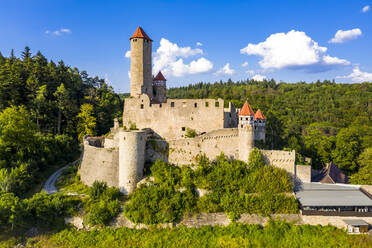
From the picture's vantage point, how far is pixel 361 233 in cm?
1975

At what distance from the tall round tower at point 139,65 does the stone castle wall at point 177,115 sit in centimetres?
186

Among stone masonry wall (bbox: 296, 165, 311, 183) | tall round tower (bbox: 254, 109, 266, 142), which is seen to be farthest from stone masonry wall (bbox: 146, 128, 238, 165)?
stone masonry wall (bbox: 296, 165, 311, 183)

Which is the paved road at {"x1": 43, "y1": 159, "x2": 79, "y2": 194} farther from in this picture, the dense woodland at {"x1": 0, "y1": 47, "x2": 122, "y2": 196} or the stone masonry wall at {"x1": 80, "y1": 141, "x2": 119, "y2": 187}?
the stone masonry wall at {"x1": 80, "y1": 141, "x2": 119, "y2": 187}

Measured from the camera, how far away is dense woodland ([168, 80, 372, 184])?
3481 centimetres

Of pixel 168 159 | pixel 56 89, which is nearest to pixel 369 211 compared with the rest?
pixel 168 159

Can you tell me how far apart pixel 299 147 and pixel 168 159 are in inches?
818

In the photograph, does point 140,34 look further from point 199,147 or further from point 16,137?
point 16,137

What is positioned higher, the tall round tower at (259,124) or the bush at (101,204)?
the tall round tower at (259,124)

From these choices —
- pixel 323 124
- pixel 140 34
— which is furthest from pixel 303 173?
pixel 323 124

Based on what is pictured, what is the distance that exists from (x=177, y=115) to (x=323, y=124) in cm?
4585

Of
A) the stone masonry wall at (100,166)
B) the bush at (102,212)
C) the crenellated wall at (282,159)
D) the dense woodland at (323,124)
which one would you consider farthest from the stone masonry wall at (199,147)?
the bush at (102,212)

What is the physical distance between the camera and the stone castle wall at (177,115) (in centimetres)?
2675

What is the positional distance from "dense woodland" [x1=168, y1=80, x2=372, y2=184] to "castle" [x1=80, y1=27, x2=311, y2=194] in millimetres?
4846

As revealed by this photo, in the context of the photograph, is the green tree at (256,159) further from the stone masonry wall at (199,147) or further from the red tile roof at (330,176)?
the red tile roof at (330,176)
